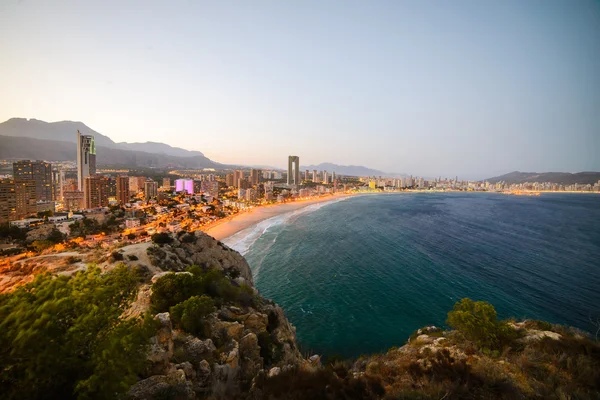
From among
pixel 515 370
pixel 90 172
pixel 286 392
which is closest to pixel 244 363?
pixel 286 392

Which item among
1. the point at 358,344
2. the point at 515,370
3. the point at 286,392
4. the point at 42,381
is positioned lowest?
the point at 358,344

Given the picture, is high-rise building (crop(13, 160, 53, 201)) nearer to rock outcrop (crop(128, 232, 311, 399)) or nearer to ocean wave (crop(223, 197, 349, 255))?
ocean wave (crop(223, 197, 349, 255))

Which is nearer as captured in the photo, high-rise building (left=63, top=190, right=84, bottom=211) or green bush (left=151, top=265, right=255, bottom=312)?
green bush (left=151, top=265, right=255, bottom=312)

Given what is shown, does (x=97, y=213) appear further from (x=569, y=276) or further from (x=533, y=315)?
(x=569, y=276)

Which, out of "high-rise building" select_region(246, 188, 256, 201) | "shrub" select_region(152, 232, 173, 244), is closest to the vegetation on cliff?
"shrub" select_region(152, 232, 173, 244)

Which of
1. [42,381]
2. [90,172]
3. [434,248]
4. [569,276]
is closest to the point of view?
[42,381]

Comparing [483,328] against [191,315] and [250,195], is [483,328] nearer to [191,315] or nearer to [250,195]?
[191,315]
